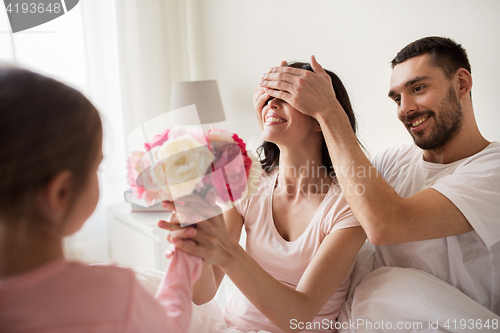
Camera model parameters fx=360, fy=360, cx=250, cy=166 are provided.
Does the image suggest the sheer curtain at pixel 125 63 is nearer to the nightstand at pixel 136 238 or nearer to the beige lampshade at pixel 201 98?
the nightstand at pixel 136 238

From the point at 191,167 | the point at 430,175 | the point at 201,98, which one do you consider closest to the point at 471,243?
the point at 430,175

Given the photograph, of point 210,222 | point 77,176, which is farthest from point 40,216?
point 210,222

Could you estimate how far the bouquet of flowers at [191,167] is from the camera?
0.69 m

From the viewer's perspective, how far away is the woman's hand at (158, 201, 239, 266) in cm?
78

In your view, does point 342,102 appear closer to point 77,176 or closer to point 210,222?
point 210,222

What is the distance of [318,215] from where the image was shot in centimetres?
127

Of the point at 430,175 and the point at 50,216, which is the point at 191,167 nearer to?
the point at 50,216

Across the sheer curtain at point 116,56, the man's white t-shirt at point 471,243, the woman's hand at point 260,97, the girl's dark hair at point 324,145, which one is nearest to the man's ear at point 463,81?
the man's white t-shirt at point 471,243

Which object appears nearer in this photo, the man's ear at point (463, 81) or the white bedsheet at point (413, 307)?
the white bedsheet at point (413, 307)

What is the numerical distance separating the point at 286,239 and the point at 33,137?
97cm

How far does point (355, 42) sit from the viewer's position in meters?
1.95

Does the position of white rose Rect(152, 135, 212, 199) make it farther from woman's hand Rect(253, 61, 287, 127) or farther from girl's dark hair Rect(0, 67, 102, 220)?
woman's hand Rect(253, 61, 287, 127)

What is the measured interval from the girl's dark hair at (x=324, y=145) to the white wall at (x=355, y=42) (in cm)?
55

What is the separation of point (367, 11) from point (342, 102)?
30.7 inches
